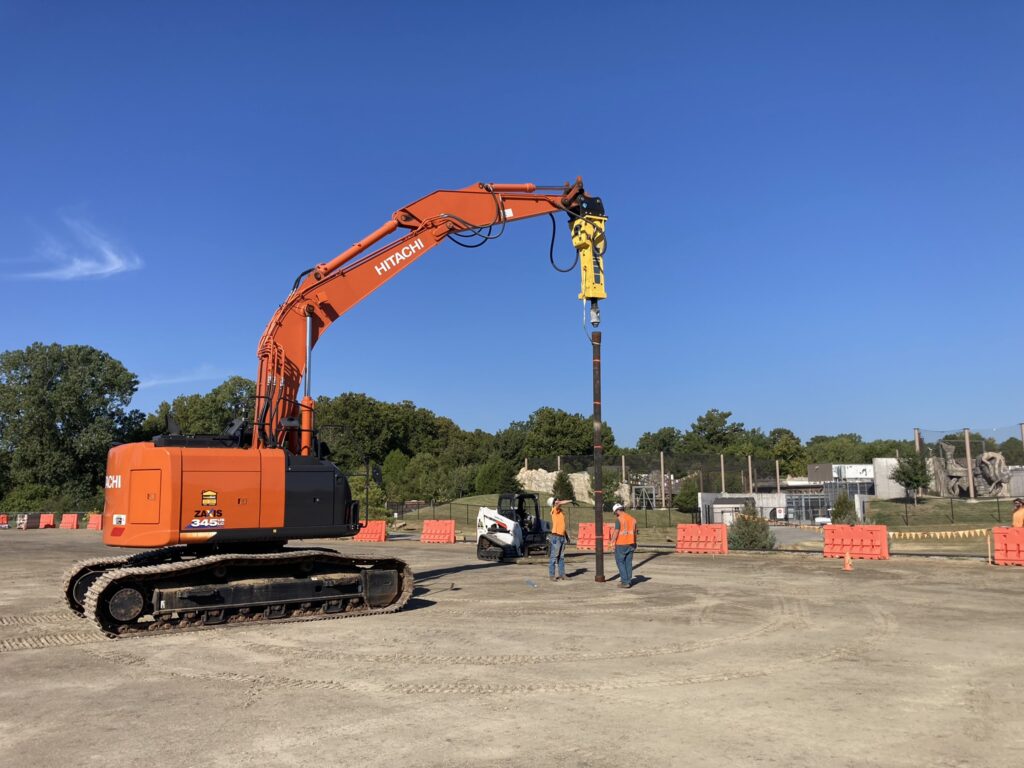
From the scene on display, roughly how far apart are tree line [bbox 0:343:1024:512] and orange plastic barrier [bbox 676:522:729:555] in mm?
23240

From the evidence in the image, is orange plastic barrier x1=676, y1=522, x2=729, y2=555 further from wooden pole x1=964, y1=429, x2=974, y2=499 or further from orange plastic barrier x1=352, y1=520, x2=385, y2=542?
wooden pole x1=964, y1=429, x2=974, y2=499

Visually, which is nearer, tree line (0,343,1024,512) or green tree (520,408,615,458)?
tree line (0,343,1024,512)

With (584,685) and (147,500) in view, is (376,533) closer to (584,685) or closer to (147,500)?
(147,500)

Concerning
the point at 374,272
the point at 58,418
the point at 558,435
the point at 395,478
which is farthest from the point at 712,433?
the point at 374,272

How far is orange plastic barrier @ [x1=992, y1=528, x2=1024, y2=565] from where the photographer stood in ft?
62.2

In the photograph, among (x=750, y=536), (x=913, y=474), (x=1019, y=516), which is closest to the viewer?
(x=1019, y=516)

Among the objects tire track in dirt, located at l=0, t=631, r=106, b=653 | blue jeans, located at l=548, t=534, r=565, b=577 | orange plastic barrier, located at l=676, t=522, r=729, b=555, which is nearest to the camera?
tire track in dirt, located at l=0, t=631, r=106, b=653

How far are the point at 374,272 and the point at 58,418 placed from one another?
7163cm

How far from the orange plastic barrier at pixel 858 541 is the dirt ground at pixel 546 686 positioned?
6808 mm

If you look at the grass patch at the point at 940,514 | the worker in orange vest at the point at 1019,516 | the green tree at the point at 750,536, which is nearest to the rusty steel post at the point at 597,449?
the worker in orange vest at the point at 1019,516

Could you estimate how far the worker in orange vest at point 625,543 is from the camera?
51.3ft

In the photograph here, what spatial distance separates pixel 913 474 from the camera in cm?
5094

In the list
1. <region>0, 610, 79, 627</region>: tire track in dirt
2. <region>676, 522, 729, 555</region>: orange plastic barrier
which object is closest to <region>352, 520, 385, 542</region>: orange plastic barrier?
<region>676, 522, 729, 555</region>: orange plastic barrier

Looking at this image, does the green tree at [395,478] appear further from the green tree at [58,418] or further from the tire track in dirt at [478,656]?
the tire track in dirt at [478,656]
